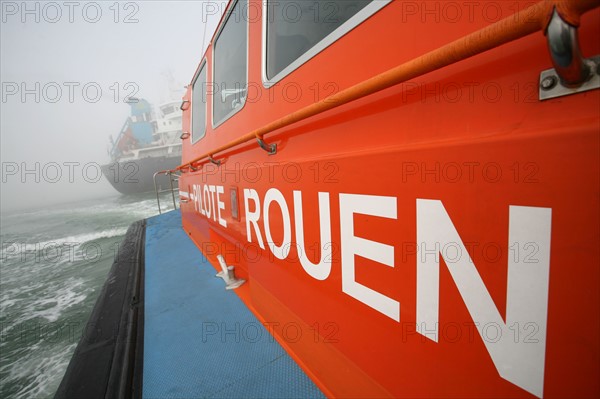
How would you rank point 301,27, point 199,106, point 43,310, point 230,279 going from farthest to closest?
point 43,310 → point 199,106 → point 230,279 → point 301,27

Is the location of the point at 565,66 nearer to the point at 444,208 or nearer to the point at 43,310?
the point at 444,208

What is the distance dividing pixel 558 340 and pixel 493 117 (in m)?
0.35

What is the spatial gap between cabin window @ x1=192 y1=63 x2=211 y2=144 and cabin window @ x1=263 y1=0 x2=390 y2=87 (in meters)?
1.33

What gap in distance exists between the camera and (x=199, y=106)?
249cm

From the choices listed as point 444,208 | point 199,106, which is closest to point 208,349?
point 444,208

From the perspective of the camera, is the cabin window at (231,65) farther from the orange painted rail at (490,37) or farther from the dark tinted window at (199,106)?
the orange painted rail at (490,37)

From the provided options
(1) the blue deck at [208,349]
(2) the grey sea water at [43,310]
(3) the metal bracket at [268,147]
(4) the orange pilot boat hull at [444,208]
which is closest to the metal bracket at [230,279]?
(1) the blue deck at [208,349]

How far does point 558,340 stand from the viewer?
393 millimetres

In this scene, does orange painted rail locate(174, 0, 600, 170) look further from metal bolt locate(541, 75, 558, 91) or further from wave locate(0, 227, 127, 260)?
wave locate(0, 227, 127, 260)

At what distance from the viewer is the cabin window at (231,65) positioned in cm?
143

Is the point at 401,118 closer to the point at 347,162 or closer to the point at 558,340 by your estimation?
the point at 347,162

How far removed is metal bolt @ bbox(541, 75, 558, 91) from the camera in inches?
14.6

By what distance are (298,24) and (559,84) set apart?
33.8 inches

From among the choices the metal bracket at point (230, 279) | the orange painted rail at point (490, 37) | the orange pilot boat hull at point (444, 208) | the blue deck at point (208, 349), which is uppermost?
the orange painted rail at point (490, 37)
